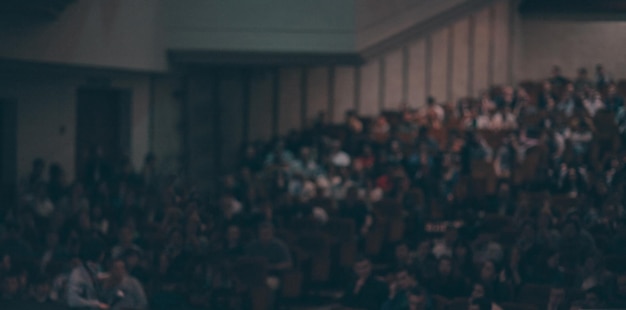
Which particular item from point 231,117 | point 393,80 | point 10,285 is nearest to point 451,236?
A: point 10,285

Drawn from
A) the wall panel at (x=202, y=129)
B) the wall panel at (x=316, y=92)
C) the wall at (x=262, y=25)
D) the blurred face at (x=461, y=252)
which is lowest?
the blurred face at (x=461, y=252)

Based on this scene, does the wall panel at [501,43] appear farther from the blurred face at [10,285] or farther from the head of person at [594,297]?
the blurred face at [10,285]

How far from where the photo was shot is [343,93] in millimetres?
24812

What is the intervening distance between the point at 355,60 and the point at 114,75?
3946 mm

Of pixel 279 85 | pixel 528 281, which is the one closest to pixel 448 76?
pixel 279 85

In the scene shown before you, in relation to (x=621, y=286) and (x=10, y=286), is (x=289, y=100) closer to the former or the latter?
(x=10, y=286)

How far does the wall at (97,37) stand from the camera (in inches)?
606

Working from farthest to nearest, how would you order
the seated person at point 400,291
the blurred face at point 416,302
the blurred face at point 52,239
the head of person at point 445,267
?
the blurred face at point 52,239 < the head of person at point 445,267 < the seated person at point 400,291 < the blurred face at point 416,302

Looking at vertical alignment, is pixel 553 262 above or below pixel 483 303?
above

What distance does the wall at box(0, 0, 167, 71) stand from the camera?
50.5ft

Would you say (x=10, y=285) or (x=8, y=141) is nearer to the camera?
(x=10, y=285)

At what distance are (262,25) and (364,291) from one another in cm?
872

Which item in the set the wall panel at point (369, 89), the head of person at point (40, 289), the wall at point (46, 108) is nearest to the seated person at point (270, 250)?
the head of person at point (40, 289)

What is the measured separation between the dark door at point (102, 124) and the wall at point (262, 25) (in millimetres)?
1454
